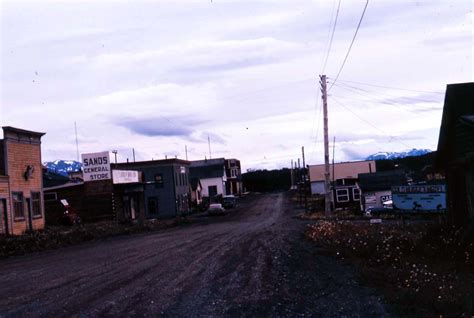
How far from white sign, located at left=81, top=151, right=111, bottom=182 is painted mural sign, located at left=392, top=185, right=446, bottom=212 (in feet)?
108

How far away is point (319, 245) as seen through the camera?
22797mm

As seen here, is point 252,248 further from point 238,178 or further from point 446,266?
point 238,178

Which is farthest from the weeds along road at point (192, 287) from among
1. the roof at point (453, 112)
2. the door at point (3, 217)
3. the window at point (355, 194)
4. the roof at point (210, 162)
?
the roof at point (210, 162)

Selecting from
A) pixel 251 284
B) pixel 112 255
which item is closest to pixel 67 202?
pixel 112 255

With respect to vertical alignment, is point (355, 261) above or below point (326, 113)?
below

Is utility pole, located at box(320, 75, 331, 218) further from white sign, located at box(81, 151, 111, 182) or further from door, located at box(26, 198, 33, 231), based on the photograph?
white sign, located at box(81, 151, 111, 182)

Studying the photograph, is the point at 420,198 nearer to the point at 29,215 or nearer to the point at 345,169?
the point at 29,215

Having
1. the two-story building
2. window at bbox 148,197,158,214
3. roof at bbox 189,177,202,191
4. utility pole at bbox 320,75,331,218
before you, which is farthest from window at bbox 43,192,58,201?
the two-story building

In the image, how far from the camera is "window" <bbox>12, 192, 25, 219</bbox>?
121 feet

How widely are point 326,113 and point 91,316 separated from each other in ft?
97.5

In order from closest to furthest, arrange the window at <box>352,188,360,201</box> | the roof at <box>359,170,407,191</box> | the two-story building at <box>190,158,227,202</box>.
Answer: the roof at <box>359,170,407,191</box> → the window at <box>352,188,360,201</box> → the two-story building at <box>190,158,227,202</box>

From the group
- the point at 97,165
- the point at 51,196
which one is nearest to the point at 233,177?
the point at 51,196

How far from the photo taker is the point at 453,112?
18.8m

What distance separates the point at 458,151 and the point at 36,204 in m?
30.0
